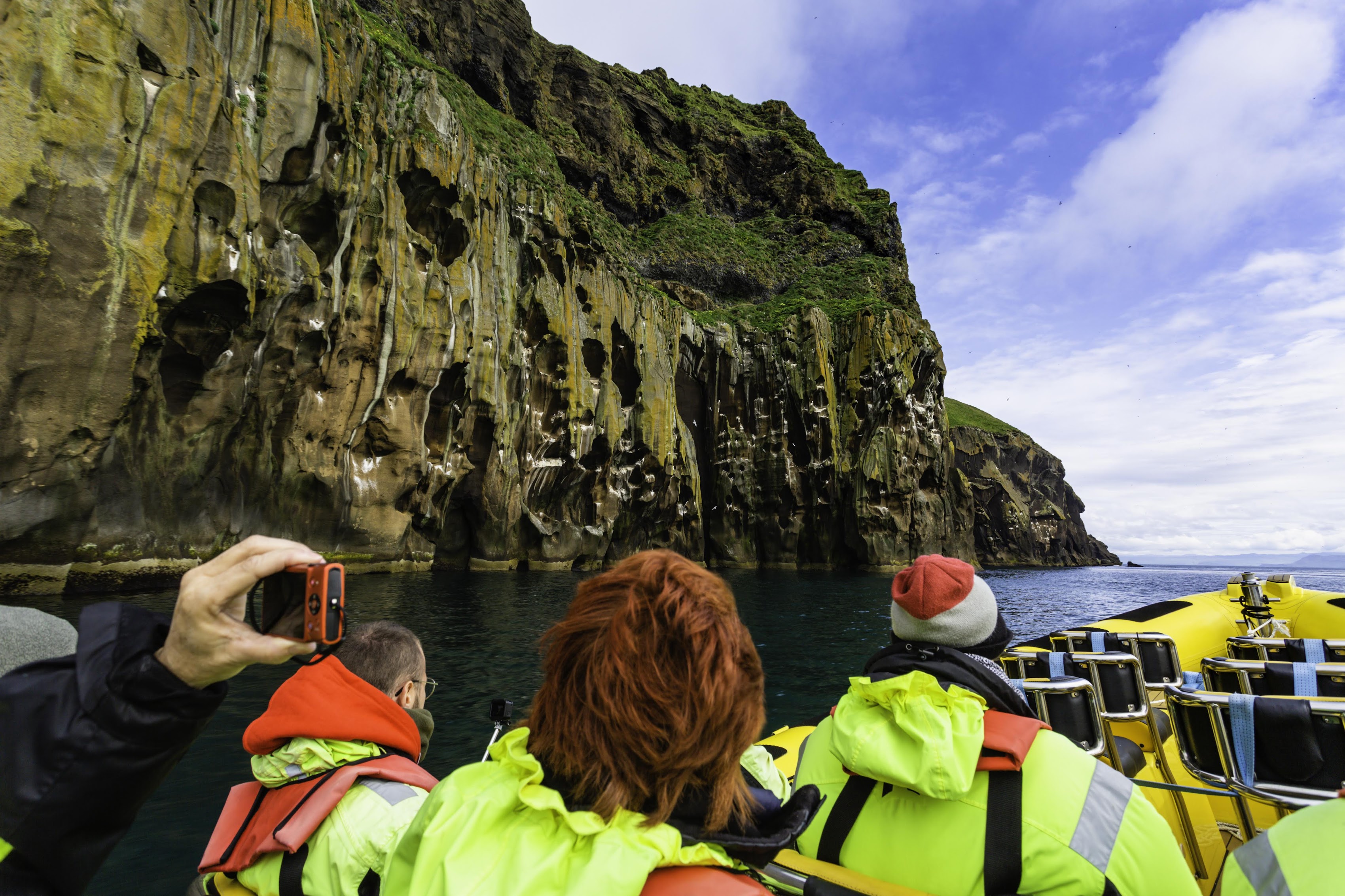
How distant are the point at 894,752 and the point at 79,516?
60.4 feet

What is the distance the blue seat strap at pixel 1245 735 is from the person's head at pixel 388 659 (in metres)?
3.53

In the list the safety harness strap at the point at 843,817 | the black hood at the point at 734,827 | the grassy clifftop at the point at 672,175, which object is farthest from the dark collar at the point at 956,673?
the grassy clifftop at the point at 672,175

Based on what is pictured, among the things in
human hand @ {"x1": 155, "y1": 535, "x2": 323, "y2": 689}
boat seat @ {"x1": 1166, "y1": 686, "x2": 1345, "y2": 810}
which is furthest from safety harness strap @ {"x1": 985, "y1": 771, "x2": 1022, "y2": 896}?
boat seat @ {"x1": 1166, "y1": 686, "x2": 1345, "y2": 810}

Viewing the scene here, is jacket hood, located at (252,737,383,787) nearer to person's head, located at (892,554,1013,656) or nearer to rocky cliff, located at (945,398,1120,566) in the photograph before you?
person's head, located at (892,554,1013,656)

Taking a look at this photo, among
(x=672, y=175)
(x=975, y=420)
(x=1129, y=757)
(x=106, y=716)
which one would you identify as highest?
(x=672, y=175)

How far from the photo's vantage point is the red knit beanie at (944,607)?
2094 millimetres

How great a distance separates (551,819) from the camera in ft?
3.35

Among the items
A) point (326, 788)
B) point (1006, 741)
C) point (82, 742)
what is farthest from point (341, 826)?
point (1006, 741)

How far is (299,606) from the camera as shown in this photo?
1111mm

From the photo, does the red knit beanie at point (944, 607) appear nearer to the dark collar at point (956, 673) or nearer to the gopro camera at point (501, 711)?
the dark collar at point (956, 673)

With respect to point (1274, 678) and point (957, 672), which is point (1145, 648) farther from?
point (957, 672)

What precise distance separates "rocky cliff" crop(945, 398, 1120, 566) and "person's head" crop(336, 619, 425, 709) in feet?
248

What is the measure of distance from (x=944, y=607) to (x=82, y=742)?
2.12 metres

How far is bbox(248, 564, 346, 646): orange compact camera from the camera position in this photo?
43.4 inches
